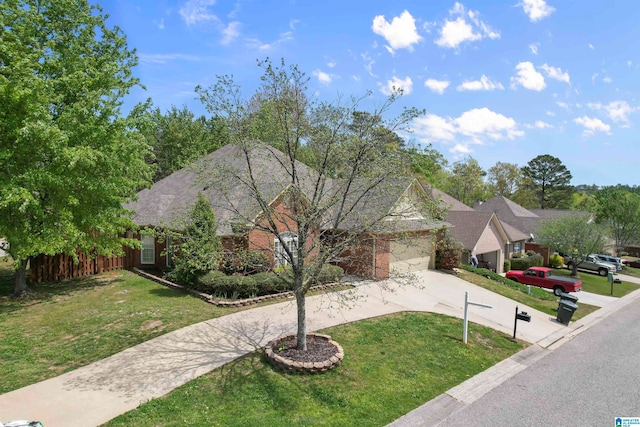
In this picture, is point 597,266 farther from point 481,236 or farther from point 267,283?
point 267,283

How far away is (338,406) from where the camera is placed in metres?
7.55

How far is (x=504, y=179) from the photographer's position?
70.8 meters

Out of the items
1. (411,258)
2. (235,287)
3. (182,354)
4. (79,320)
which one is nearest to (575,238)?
(411,258)

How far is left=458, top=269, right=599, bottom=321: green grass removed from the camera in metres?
17.8

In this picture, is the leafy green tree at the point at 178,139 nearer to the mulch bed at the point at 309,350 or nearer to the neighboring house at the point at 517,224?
the mulch bed at the point at 309,350

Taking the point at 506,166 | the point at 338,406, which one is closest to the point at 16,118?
the point at 338,406

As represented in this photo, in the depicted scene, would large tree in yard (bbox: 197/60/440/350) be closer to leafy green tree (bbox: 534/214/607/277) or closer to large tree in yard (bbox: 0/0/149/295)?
large tree in yard (bbox: 0/0/149/295)

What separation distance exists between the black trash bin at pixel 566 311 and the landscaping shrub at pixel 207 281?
14.3 meters

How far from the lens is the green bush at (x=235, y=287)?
45.2 ft

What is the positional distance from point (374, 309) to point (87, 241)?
37.7 feet

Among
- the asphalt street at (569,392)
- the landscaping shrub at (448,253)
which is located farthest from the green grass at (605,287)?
the asphalt street at (569,392)

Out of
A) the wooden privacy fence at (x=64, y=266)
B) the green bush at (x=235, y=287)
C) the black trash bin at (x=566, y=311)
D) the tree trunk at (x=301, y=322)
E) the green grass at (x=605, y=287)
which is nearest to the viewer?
the tree trunk at (x=301, y=322)

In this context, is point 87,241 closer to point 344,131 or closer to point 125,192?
point 125,192

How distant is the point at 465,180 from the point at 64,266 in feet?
168
